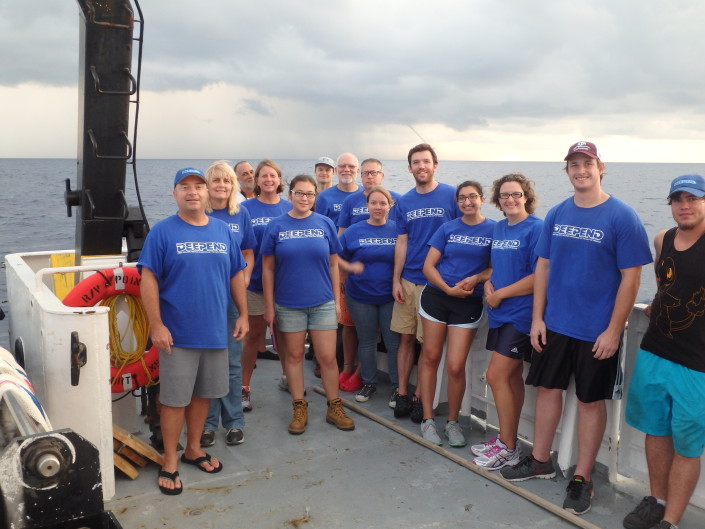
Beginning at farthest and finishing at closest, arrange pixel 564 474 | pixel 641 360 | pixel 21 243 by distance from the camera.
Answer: pixel 21 243
pixel 564 474
pixel 641 360

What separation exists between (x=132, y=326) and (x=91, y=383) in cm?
70

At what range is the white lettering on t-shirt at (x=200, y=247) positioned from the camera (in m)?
3.55

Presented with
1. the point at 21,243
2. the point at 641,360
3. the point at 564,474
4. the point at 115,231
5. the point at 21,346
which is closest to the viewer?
the point at 641,360

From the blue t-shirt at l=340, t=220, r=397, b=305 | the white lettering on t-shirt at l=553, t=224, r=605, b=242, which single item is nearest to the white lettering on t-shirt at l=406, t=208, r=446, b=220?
the blue t-shirt at l=340, t=220, r=397, b=305

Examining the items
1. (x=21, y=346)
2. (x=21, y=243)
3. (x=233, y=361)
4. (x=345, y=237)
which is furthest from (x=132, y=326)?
(x=21, y=243)

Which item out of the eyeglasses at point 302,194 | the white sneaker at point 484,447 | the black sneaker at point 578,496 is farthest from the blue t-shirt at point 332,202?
the black sneaker at point 578,496

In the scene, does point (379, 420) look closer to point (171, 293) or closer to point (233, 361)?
point (233, 361)

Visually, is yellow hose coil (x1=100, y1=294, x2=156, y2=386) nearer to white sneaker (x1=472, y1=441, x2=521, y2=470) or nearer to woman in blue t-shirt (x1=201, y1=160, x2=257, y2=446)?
woman in blue t-shirt (x1=201, y1=160, x2=257, y2=446)

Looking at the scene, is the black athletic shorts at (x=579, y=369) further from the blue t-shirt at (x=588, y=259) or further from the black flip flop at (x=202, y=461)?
the black flip flop at (x=202, y=461)

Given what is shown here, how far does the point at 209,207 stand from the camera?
4.27m

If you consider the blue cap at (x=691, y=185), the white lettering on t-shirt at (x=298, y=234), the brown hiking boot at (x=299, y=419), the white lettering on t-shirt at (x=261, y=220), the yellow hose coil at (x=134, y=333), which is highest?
the blue cap at (x=691, y=185)

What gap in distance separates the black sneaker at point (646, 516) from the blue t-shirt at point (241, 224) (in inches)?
108

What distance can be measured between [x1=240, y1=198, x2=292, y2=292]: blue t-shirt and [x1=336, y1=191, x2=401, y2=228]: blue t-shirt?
58cm

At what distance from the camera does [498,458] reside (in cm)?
398
